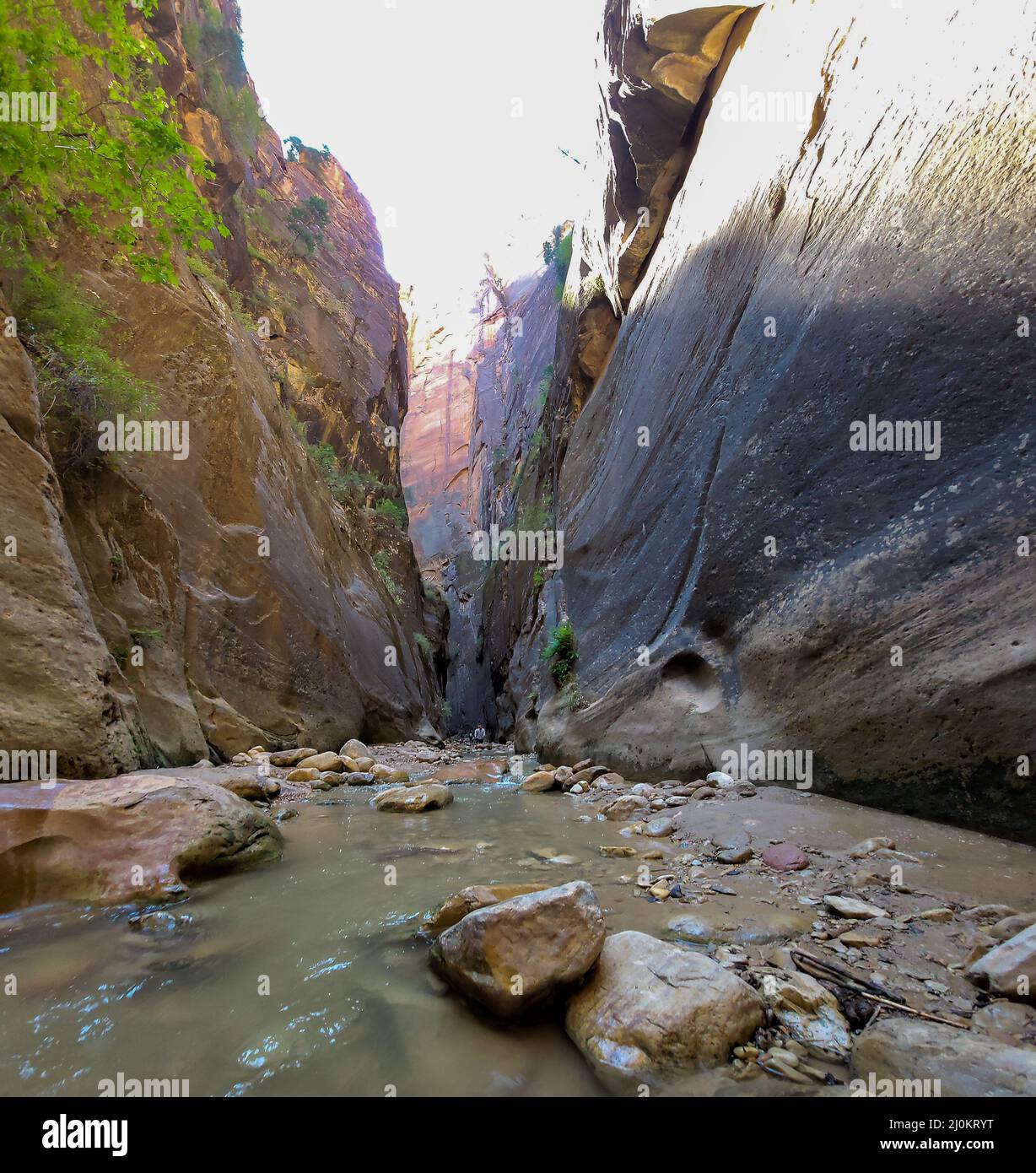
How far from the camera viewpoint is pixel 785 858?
10.8ft

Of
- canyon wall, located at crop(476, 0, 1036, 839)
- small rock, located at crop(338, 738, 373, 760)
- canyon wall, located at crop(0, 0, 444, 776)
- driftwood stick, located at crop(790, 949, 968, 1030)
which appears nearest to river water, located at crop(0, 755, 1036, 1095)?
driftwood stick, located at crop(790, 949, 968, 1030)

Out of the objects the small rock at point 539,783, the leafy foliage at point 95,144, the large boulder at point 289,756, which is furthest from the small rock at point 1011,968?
the large boulder at point 289,756

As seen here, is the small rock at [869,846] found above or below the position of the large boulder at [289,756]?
above

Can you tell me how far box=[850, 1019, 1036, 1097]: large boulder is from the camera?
139 cm

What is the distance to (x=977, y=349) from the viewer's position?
414 centimetres

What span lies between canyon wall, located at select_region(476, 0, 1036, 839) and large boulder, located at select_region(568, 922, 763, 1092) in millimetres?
2557

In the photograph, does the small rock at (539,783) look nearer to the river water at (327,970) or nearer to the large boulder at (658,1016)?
the river water at (327,970)

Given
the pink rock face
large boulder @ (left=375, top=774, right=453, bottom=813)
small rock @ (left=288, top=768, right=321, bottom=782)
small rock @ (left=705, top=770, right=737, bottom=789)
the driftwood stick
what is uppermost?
the driftwood stick

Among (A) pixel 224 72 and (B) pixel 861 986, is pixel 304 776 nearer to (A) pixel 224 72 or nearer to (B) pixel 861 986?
(B) pixel 861 986

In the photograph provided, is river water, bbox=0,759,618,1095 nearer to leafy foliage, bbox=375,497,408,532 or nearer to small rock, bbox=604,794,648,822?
small rock, bbox=604,794,648,822

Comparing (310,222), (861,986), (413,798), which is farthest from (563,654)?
(310,222)

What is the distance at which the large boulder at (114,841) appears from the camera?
280 cm

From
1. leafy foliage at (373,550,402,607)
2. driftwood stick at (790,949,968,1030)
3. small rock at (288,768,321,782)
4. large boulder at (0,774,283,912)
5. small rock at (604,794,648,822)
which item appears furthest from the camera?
leafy foliage at (373,550,402,607)

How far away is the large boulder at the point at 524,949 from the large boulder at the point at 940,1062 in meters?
0.81
